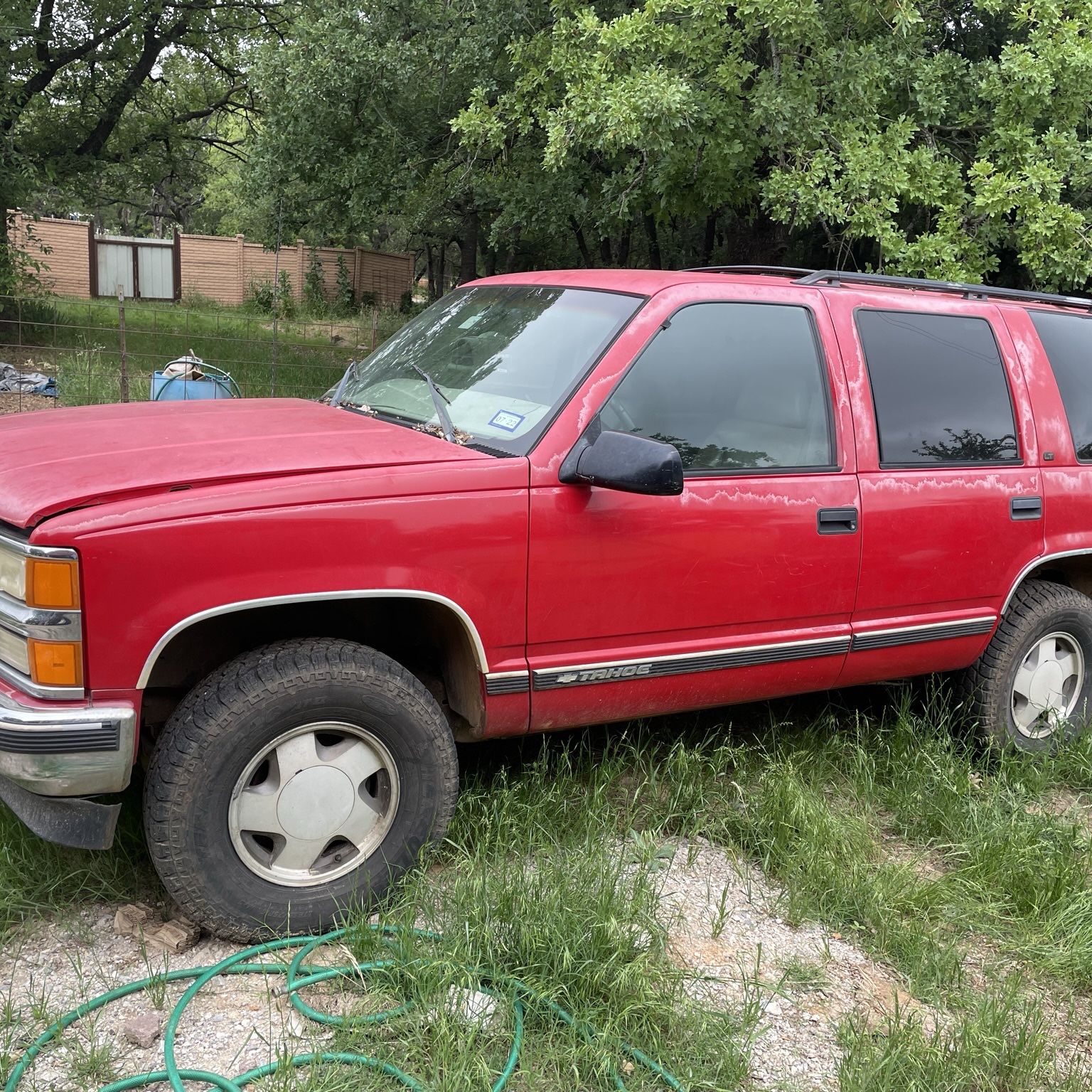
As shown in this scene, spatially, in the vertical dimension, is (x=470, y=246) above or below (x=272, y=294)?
above

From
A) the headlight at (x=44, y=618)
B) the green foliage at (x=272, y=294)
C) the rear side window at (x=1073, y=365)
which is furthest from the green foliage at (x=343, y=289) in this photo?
the headlight at (x=44, y=618)

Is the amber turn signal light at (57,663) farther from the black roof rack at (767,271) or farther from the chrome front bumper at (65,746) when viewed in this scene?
the black roof rack at (767,271)

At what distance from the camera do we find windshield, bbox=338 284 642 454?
3.46 meters

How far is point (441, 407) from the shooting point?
3607mm

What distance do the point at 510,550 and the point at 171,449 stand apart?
3.32ft

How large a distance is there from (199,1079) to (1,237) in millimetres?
16515

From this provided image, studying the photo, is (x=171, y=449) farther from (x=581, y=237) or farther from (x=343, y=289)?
(x=343, y=289)

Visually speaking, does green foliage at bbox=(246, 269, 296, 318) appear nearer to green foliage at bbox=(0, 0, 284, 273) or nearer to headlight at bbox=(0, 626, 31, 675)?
green foliage at bbox=(0, 0, 284, 273)

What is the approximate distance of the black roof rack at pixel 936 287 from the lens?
13.6ft

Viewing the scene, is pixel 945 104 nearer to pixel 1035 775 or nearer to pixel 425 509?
pixel 1035 775

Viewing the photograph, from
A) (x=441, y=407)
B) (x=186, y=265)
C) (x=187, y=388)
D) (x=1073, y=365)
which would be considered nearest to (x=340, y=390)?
(x=441, y=407)

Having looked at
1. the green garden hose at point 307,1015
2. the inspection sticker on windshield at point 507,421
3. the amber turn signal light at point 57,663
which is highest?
the inspection sticker on windshield at point 507,421

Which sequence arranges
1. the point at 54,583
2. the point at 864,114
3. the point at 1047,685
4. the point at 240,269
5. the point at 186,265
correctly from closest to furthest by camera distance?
1. the point at 54,583
2. the point at 1047,685
3. the point at 864,114
4. the point at 186,265
5. the point at 240,269

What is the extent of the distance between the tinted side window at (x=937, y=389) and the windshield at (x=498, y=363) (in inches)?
42.2
